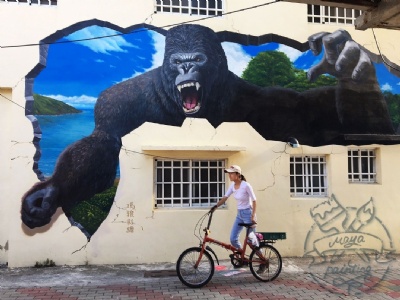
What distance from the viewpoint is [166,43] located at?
7.70 meters

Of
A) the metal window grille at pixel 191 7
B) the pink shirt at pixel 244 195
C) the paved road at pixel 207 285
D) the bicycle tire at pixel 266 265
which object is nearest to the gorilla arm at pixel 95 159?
the paved road at pixel 207 285

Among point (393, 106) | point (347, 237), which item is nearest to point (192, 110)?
point (347, 237)

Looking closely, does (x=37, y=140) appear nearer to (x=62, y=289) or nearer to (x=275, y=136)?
(x=62, y=289)

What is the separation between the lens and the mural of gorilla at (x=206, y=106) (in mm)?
7242

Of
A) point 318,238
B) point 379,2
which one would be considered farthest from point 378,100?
point 379,2

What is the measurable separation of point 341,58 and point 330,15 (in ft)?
3.45

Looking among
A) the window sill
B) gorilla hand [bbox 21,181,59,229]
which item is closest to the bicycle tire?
the window sill

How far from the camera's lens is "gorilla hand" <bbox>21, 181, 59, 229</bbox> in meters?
7.03

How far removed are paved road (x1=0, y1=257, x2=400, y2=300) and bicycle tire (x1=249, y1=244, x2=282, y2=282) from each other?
120mm

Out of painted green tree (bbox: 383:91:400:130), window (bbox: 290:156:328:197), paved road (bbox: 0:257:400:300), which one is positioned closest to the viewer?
paved road (bbox: 0:257:400:300)

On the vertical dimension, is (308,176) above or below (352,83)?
below

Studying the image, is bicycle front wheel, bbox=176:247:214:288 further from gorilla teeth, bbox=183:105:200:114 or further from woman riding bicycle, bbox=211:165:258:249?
gorilla teeth, bbox=183:105:200:114

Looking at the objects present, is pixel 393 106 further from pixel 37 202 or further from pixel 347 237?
pixel 37 202

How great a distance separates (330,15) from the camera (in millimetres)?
A: 8594
